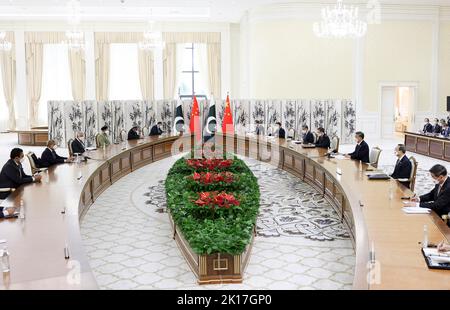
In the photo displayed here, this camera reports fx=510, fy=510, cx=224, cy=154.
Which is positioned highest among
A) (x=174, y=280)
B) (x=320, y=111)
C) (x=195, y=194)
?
(x=320, y=111)

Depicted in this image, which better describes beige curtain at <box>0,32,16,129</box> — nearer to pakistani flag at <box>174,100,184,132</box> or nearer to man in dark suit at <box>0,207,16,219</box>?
pakistani flag at <box>174,100,184,132</box>

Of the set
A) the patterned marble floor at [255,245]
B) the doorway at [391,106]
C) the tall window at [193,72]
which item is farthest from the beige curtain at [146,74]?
the patterned marble floor at [255,245]

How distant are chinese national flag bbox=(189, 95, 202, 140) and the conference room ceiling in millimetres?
4115

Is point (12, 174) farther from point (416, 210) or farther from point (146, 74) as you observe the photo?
point (146, 74)

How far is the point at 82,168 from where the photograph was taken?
9.13 meters

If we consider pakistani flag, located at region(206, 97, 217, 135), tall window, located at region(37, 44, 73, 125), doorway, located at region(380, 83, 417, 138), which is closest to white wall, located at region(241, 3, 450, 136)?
A: doorway, located at region(380, 83, 417, 138)

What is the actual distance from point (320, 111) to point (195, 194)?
10.5 m

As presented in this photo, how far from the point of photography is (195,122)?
15664mm

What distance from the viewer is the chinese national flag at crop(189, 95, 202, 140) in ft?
50.4

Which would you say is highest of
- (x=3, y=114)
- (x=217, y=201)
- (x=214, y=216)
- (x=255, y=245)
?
(x=3, y=114)

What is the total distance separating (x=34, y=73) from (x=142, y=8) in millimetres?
6169

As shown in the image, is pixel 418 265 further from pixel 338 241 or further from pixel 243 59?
pixel 243 59

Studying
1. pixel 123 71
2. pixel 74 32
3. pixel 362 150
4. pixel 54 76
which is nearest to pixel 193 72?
pixel 123 71

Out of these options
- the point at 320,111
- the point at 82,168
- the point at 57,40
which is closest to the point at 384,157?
the point at 320,111
